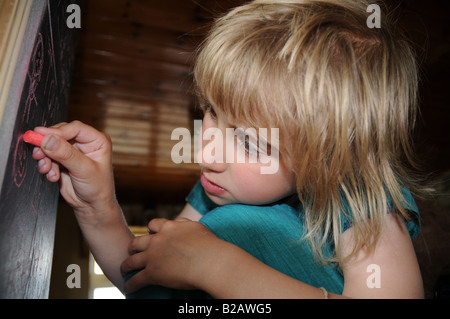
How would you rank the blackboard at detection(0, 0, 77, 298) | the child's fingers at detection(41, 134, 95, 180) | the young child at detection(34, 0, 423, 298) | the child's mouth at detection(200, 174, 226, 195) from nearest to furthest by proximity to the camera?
1. the blackboard at detection(0, 0, 77, 298)
2. the child's fingers at detection(41, 134, 95, 180)
3. the young child at detection(34, 0, 423, 298)
4. the child's mouth at detection(200, 174, 226, 195)

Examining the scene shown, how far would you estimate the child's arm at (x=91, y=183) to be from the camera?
60 centimetres

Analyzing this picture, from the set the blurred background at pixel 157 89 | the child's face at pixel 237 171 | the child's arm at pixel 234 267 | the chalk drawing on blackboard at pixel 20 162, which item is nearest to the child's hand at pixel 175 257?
the child's arm at pixel 234 267

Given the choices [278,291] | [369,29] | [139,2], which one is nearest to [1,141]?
Answer: [278,291]

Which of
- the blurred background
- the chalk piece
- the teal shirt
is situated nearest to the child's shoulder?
the teal shirt

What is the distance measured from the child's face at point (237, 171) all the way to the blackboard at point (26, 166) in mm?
274

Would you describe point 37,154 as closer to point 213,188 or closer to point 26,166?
point 26,166

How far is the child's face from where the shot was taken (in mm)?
711

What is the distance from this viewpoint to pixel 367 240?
2.13ft

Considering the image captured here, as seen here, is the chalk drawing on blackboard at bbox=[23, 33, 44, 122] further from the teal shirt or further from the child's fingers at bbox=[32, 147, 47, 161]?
the teal shirt

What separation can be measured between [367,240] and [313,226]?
0.10 m

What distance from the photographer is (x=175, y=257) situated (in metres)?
0.60

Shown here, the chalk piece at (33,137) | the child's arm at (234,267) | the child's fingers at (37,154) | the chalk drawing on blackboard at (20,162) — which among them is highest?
the child's fingers at (37,154)

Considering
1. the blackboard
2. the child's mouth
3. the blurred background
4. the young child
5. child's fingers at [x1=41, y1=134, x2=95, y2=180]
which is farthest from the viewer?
the blurred background

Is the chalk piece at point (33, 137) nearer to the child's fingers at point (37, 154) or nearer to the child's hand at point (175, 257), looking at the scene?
the child's fingers at point (37, 154)
